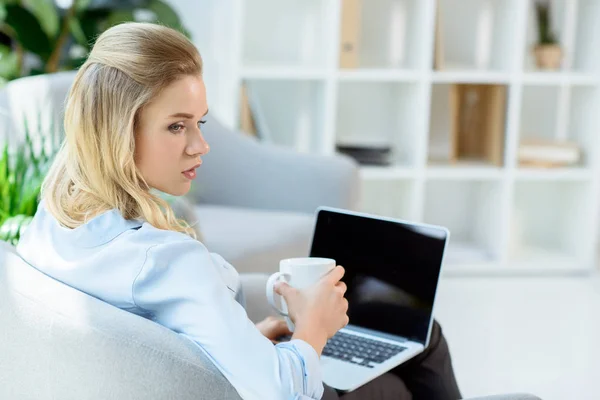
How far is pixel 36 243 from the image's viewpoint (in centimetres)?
121

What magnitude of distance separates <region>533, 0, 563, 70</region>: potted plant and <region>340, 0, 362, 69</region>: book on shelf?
0.77m

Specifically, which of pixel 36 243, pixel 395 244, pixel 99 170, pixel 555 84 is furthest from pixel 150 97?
pixel 555 84

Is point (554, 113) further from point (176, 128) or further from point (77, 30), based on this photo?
point (176, 128)

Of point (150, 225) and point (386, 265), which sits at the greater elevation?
point (150, 225)

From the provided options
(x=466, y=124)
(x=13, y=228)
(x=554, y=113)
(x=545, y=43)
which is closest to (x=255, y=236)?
(x=13, y=228)

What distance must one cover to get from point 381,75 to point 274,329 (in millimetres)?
2143

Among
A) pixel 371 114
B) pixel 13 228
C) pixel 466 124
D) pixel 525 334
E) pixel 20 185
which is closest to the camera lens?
pixel 13 228

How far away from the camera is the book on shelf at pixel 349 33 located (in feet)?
11.0

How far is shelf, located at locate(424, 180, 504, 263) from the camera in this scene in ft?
12.1

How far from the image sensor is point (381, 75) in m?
3.42

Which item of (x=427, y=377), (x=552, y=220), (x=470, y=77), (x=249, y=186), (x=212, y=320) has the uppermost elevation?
(x=470, y=77)

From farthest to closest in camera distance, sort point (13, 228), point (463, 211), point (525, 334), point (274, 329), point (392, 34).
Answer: point (463, 211) < point (392, 34) < point (525, 334) < point (13, 228) < point (274, 329)

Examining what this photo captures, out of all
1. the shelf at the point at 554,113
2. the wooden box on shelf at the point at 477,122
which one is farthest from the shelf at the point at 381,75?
the shelf at the point at 554,113

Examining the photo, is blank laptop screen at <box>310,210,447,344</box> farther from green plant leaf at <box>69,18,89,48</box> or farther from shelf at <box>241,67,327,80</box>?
green plant leaf at <box>69,18,89,48</box>
